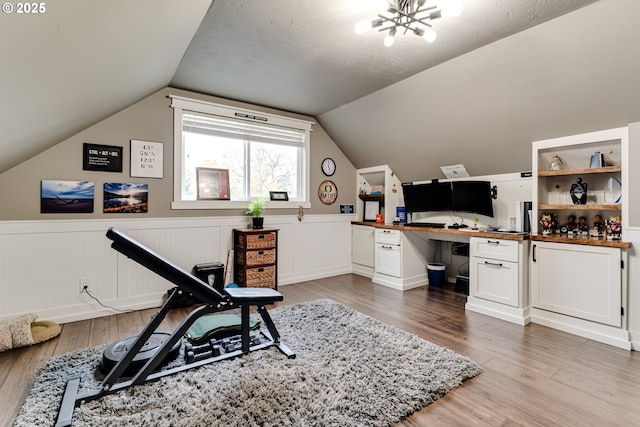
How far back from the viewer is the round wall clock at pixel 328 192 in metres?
4.82

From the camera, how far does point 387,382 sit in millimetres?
1957

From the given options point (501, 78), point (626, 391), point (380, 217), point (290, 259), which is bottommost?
point (626, 391)

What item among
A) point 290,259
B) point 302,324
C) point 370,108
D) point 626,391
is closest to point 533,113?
point 370,108

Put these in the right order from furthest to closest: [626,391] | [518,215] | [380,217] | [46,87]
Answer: [380,217]
[518,215]
[626,391]
[46,87]

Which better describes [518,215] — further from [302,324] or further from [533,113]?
[302,324]

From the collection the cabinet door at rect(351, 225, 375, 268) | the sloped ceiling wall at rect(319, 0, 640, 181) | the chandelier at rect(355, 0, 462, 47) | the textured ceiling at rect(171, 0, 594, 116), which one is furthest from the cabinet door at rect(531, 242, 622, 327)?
the chandelier at rect(355, 0, 462, 47)

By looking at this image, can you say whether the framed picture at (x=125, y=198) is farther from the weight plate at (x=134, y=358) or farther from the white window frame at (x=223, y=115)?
the weight plate at (x=134, y=358)

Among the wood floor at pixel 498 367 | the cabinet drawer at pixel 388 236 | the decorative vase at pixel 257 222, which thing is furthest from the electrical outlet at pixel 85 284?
the cabinet drawer at pixel 388 236

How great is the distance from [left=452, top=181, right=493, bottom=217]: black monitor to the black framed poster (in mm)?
3889

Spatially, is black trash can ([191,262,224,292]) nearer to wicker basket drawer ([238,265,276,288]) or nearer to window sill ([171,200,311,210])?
wicker basket drawer ([238,265,276,288])

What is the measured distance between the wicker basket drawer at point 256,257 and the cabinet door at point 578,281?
2830mm

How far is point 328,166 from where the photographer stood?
16.1ft

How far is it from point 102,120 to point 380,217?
371cm

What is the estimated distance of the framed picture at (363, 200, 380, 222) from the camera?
16.6 feet
